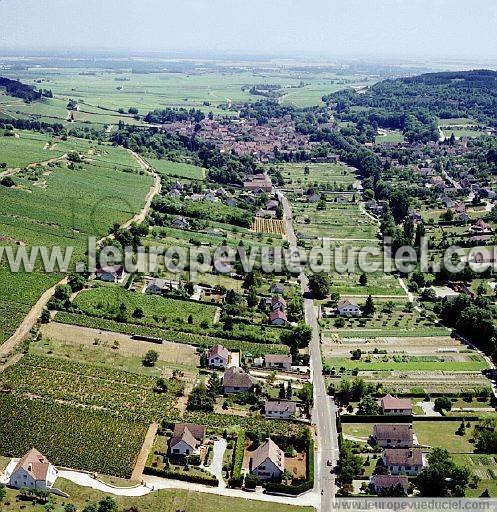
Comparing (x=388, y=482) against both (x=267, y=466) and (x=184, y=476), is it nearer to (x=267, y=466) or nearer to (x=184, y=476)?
(x=267, y=466)

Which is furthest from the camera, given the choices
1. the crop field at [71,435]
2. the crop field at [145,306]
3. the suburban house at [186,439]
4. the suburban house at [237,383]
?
the crop field at [145,306]

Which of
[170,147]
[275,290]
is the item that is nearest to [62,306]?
[275,290]

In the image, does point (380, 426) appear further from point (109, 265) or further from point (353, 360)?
point (109, 265)

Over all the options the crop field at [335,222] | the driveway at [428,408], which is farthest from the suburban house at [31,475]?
the crop field at [335,222]

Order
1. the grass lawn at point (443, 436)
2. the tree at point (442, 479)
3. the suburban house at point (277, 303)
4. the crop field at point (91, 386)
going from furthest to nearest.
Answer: the suburban house at point (277, 303) < the crop field at point (91, 386) < the grass lawn at point (443, 436) < the tree at point (442, 479)

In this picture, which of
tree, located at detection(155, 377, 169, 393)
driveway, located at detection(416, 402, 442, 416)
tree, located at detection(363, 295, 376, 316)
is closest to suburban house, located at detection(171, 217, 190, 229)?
tree, located at detection(363, 295, 376, 316)

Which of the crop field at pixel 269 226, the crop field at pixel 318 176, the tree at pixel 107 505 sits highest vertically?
the tree at pixel 107 505

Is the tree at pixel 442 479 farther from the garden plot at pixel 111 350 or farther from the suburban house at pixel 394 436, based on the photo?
the garden plot at pixel 111 350
